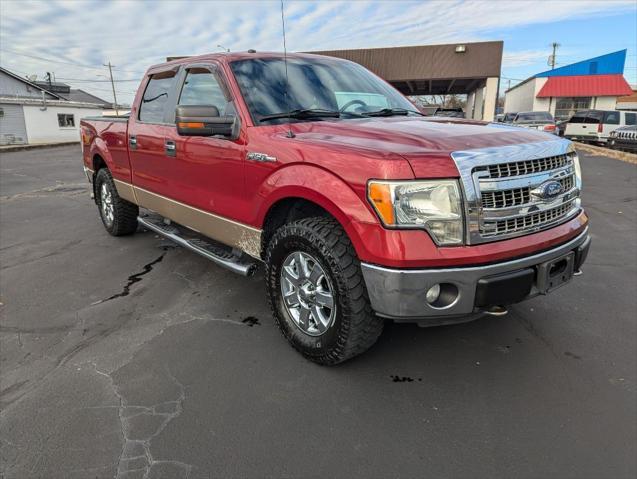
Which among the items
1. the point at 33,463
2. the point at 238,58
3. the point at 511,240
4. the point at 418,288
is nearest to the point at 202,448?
the point at 33,463

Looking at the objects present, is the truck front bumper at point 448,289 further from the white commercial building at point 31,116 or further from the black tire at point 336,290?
the white commercial building at point 31,116

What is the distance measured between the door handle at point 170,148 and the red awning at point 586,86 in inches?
1719

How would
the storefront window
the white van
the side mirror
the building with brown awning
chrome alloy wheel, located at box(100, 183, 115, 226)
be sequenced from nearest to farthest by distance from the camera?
the side mirror, chrome alloy wheel, located at box(100, 183, 115, 226), the white van, the building with brown awning, the storefront window

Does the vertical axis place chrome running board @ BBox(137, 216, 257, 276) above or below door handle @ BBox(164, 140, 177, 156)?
below

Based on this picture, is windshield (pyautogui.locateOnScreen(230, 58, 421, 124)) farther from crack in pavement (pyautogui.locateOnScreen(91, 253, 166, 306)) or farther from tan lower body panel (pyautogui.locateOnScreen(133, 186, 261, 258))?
crack in pavement (pyautogui.locateOnScreen(91, 253, 166, 306))

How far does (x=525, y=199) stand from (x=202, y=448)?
2156mm

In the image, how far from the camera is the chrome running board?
351 centimetres

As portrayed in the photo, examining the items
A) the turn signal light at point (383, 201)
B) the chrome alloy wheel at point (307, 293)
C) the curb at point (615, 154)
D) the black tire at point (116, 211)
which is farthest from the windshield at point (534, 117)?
the turn signal light at point (383, 201)

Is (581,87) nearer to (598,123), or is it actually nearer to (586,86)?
(586,86)

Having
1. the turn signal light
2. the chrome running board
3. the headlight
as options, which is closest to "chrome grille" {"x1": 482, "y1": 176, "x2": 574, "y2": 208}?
the headlight

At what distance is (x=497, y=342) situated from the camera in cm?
325

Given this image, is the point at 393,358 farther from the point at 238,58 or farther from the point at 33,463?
the point at 238,58

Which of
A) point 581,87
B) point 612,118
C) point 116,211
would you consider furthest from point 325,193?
point 581,87

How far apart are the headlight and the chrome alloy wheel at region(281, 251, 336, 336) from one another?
24.9 inches
